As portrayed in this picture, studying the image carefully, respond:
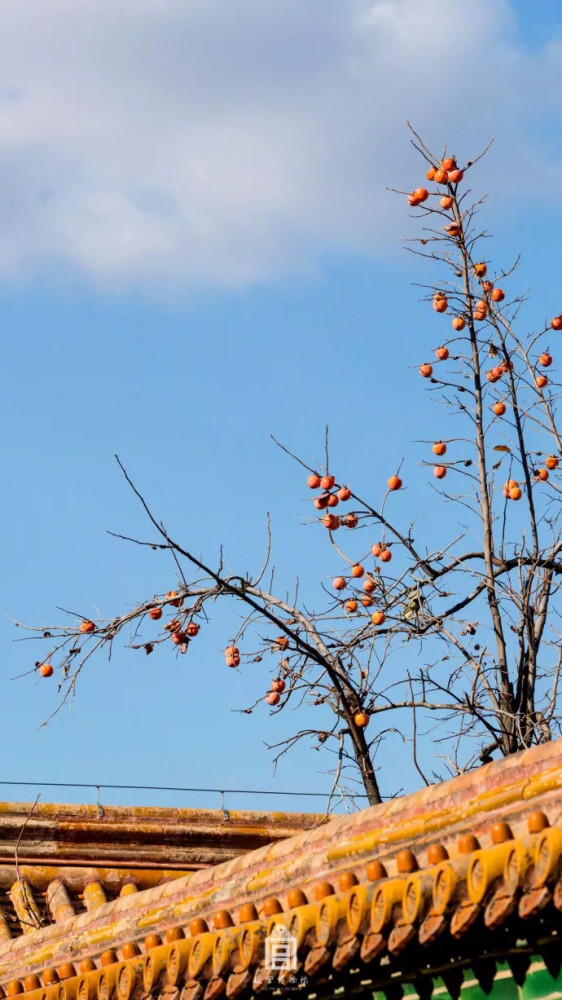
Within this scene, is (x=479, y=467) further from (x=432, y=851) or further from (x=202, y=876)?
(x=432, y=851)

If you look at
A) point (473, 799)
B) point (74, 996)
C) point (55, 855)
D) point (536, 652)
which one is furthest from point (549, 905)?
point (55, 855)

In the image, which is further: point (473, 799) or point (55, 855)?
point (55, 855)

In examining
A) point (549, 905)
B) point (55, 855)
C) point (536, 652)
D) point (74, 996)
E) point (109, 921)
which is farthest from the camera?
point (55, 855)

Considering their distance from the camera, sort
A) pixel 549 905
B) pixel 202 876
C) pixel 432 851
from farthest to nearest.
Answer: pixel 202 876 → pixel 432 851 → pixel 549 905

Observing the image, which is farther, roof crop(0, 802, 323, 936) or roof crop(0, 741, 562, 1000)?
roof crop(0, 802, 323, 936)

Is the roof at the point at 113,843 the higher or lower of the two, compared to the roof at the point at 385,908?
higher

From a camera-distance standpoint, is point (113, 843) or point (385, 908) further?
point (113, 843)

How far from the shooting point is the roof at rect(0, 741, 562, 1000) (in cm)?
442

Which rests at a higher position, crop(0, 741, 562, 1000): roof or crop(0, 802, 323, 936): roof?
crop(0, 802, 323, 936): roof

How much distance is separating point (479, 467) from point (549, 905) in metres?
5.56

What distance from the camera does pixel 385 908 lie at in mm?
4742

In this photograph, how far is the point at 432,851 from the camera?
4.80 m

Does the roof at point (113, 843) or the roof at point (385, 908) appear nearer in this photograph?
the roof at point (385, 908)

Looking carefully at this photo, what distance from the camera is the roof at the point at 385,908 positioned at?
442cm
